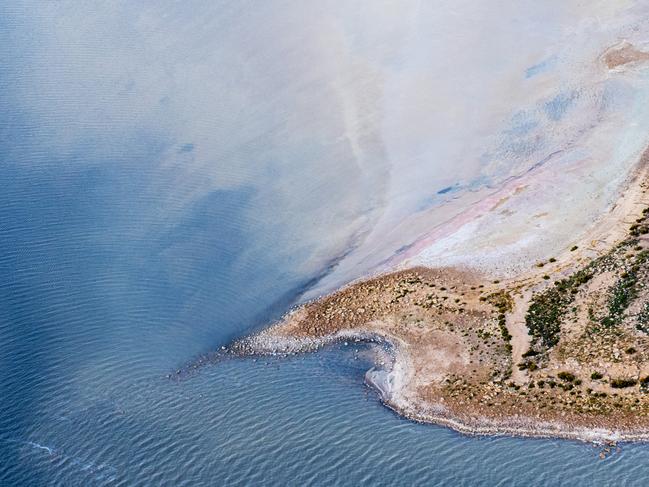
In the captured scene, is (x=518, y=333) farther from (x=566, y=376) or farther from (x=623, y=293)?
(x=623, y=293)

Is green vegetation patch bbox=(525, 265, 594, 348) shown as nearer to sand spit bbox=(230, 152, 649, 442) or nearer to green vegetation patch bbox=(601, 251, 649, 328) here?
sand spit bbox=(230, 152, 649, 442)

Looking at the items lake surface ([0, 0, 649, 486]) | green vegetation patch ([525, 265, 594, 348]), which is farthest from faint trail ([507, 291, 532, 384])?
lake surface ([0, 0, 649, 486])

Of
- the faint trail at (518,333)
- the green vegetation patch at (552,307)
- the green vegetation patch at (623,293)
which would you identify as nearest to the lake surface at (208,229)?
the faint trail at (518,333)

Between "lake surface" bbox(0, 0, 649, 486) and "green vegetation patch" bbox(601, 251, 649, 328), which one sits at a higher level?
"lake surface" bbox(0, 0, 649, 486)

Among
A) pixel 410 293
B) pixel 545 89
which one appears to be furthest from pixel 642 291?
pixel 545 89

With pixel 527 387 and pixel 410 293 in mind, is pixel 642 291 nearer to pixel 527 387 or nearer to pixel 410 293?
pixel 527 387
